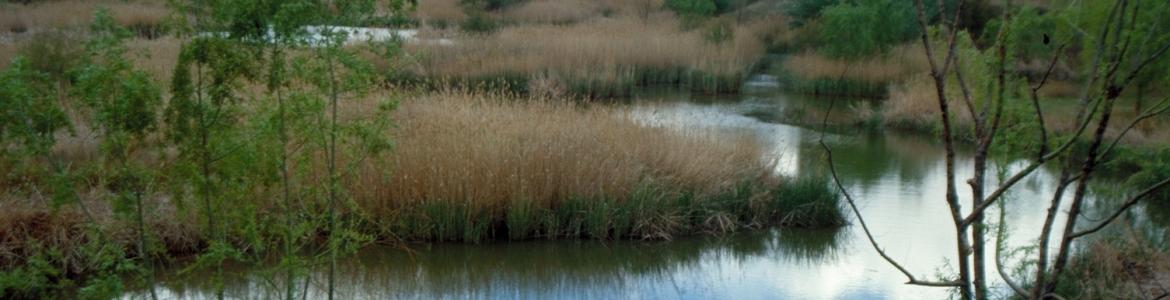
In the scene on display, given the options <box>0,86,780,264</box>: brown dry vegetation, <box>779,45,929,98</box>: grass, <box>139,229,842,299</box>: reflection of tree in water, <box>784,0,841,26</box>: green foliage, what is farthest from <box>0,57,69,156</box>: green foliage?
<box>784,0,841,26</box>: green foliage

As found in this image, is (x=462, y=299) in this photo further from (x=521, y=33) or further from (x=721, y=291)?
(x=521, y=33)

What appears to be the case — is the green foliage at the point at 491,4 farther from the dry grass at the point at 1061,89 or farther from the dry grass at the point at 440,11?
the dry grass at the point at 1061,89

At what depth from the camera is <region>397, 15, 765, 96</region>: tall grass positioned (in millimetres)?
17922

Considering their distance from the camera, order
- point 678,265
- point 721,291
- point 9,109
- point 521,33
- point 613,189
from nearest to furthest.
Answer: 1. point 9,109
2. point 721,291
3. point 678,265
4. point 613,189
5. point 521,33

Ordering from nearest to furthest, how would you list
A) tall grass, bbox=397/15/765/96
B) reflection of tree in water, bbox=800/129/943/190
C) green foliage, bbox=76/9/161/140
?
green foliage, bbox=76/9/161/140 < reflection of tree in water, bbox=800/129/943/190 < tall grass, bbox=397/15/765/96

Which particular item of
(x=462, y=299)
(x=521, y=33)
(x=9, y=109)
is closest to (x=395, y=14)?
(x=9, y=109)

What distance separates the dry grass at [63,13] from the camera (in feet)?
74.2

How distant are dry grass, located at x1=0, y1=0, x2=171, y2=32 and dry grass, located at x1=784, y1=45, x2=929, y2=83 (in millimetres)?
13950

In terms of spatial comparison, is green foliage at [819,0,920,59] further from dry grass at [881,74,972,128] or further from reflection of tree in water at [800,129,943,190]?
reflection of tree in water at [800,129,943,190]

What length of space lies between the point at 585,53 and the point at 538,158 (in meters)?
11.0

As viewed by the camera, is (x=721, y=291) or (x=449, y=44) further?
(x=449, y=44)

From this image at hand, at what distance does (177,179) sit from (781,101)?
583 inches

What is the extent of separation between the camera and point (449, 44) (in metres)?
20.2

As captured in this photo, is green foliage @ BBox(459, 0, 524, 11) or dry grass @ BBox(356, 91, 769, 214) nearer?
dry grass @ BBox(356, 91, 769, 214)
